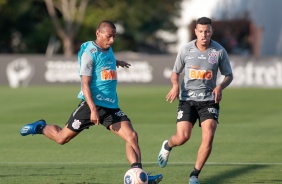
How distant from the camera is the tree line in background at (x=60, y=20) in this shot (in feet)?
195

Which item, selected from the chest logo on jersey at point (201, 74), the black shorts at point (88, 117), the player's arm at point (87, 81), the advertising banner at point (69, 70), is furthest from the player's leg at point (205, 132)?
the advertising banner at point (69, 70)

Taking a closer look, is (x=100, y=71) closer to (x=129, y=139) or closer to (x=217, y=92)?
(x=129, y=139)

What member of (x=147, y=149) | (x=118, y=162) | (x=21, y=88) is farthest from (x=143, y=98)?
(x=118, y=162)

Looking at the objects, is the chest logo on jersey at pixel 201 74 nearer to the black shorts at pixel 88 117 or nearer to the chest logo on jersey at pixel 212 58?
the chest logo on jersey at pixel 212 58

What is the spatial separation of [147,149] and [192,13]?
5283 centimetres

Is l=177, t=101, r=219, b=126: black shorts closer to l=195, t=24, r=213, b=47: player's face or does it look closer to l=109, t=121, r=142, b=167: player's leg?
l=195, t=24, r=213, b=47: player's face

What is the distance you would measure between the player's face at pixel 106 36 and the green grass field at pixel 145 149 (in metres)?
1.87

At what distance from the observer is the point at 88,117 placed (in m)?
12.2

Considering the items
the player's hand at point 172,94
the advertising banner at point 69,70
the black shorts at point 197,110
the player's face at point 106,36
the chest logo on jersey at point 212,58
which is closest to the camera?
the player's face at point 106,36

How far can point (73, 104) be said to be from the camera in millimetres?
29844

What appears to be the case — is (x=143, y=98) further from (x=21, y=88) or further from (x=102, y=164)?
(x=102, y=164)

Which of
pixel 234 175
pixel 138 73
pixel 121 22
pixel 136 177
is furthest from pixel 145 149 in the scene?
pixel 121 22

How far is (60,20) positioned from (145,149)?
151ft

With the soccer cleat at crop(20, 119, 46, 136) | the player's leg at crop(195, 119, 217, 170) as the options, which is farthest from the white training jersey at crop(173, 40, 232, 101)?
the soccer cleat at crop(20, 119, 46, 136)
